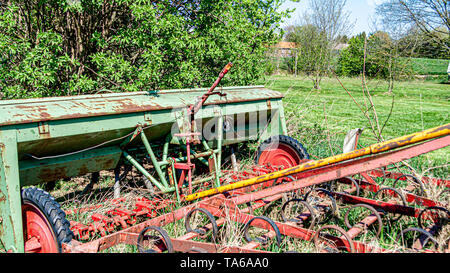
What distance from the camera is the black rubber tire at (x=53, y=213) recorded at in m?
2.90

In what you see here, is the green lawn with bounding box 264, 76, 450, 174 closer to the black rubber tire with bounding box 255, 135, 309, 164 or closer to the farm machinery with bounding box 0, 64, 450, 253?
the black rubber tire with bounding box 255, 135, 309, 164

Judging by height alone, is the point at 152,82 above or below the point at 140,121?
above

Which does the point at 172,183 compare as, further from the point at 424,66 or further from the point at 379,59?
the point at 379,59

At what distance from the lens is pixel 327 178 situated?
2.69 m

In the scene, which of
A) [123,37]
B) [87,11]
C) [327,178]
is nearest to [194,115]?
[327,178]

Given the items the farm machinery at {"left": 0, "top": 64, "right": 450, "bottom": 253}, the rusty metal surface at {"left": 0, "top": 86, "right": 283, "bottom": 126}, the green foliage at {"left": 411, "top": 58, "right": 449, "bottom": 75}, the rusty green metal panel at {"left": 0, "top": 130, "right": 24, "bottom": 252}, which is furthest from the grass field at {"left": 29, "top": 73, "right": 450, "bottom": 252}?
the rusty metal surface at {"left": 0, "top": 86, "right": 283, "bottom": 126}

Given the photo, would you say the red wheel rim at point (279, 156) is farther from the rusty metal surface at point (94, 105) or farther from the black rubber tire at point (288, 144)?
the rusty metal surface at point (94, 105)

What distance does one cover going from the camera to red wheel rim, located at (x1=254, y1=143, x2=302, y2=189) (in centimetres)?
500

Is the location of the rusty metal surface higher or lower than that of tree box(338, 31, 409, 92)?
lower

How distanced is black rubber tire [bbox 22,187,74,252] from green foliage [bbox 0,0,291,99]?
225 centimetres

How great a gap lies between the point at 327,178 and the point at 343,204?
4.65 feet

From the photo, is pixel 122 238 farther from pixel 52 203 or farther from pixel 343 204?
pixel 343 204

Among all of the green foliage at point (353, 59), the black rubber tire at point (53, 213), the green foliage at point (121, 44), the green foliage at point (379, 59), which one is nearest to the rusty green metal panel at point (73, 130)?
the black rubber tire at point (53, 213)

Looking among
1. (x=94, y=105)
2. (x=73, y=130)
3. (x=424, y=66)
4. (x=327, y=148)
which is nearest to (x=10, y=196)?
(x=73, y=130)
